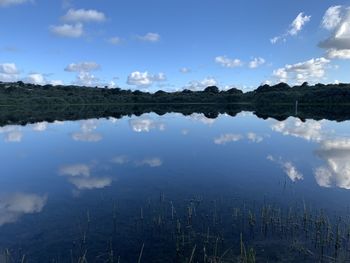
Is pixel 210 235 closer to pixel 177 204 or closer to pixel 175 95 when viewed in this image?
pixel 177 204

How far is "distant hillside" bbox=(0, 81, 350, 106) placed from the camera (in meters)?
108

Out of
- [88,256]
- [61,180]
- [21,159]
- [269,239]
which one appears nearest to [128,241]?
[88,256]

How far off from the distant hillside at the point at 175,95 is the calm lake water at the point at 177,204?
82347mm

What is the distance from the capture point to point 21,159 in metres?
27.0

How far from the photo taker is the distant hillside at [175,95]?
107838 millimetres

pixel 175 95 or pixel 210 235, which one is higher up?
pixel 175 95

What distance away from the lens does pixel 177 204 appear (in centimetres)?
1484

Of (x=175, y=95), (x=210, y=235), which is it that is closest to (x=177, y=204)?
(x=210, y=235)

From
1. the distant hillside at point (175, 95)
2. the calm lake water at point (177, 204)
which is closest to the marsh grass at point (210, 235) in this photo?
the calm lake water at point (177, 204)

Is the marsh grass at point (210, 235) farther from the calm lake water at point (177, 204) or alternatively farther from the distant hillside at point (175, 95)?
the distant hillside at point (175, 95)

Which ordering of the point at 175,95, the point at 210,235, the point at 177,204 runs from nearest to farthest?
1. the point at 210,235
2. the point at 177,204
3. the point at 175,95

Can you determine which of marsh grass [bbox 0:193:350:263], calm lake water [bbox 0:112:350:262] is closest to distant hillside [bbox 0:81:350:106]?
calm lake water [bbox 0:112:350:262]

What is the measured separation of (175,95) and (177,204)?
458 feet

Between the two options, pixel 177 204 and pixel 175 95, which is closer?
pixel 177 204
